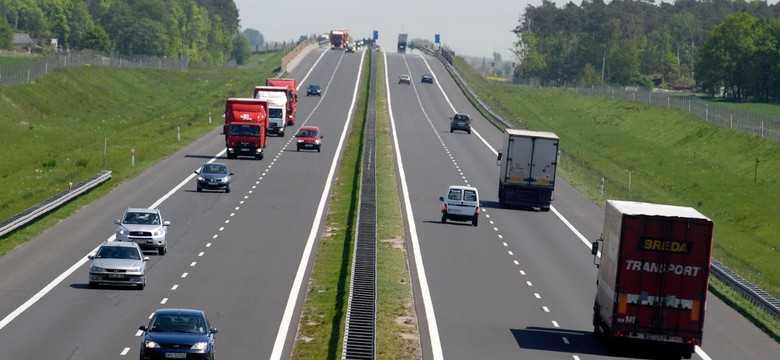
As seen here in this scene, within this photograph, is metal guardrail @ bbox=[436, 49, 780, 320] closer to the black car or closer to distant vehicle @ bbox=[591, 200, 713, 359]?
distant vehicle @ bbox=[591, 200, 713, 359]

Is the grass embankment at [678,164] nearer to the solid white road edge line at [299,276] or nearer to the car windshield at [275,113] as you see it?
the solid white road edge line at [299,276]

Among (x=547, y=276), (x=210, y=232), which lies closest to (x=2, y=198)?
(x=210, y=232)

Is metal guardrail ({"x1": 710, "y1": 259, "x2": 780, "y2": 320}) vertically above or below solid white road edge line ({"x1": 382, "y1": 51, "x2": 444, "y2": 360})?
above

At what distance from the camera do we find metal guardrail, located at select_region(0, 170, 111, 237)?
157ft

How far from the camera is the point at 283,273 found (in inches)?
1671

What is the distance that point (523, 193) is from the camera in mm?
63219

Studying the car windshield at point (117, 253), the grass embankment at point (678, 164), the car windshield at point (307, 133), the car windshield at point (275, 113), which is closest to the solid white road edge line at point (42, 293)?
the car windshield at point (117, 253)

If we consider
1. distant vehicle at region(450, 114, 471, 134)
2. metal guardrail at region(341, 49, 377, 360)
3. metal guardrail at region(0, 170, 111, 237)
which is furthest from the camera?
distant vehicle at region(450, 114, 471, 134)

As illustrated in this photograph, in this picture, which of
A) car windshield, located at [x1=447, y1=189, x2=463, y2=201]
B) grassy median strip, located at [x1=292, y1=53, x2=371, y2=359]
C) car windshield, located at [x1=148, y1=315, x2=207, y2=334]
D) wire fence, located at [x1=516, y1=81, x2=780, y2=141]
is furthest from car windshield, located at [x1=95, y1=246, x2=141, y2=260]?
wire fence, located at [x1=516, y1=81, x2=780, y2=141]

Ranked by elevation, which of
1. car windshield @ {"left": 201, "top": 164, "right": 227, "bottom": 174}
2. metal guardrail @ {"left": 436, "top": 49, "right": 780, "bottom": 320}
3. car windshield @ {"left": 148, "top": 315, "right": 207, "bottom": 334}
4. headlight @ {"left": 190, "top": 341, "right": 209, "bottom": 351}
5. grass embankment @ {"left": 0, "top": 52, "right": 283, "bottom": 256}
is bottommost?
grass embankment @ {"left": 0, "top": 52, "right": 283, "bottom": 256}

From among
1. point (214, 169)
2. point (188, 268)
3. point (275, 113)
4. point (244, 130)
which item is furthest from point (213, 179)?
point (275, 113)

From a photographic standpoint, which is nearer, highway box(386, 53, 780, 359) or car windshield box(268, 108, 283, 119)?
→ highway box(386, 53, 780, 359)

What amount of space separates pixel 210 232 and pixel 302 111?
64.5 metres

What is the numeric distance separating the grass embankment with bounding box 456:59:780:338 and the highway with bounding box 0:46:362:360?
14819mm
